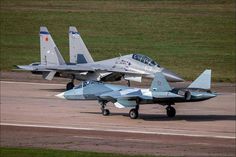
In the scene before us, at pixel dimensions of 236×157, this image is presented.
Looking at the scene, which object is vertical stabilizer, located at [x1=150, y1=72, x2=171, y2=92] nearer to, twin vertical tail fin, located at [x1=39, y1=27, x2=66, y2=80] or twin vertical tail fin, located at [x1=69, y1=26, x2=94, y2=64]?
twin vertical tail fin, located at [x1=39, y1=27, x2=66, y2=80]

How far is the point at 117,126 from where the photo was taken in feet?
112

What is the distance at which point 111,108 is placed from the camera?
39.4m

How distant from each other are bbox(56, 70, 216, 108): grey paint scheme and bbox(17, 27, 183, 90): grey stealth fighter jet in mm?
7517

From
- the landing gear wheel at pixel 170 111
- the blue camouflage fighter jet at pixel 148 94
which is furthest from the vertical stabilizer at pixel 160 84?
the landing gear wheel at pixel 170 111

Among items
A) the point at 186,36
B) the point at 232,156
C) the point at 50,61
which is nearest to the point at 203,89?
the point at 232,156

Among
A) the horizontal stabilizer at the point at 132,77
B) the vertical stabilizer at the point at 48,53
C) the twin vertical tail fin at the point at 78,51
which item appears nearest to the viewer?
the horizontal stabilizer at the point at 132,77

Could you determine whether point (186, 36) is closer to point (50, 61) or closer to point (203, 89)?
point (50, 61)

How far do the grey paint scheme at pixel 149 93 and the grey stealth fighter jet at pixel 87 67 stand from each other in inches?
296

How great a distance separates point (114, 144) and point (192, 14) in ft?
152

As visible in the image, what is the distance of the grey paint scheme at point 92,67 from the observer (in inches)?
1764

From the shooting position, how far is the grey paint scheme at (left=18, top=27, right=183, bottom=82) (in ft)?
147

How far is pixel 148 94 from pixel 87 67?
11.9 meters

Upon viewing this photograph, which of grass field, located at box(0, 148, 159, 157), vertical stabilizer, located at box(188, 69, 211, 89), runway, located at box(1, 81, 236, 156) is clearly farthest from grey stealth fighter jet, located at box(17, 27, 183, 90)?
grass field, located at box(0, 148, 159, 157)

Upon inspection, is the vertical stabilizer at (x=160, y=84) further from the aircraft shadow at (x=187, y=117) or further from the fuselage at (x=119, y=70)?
the fuselage at (x=119, y=70)
